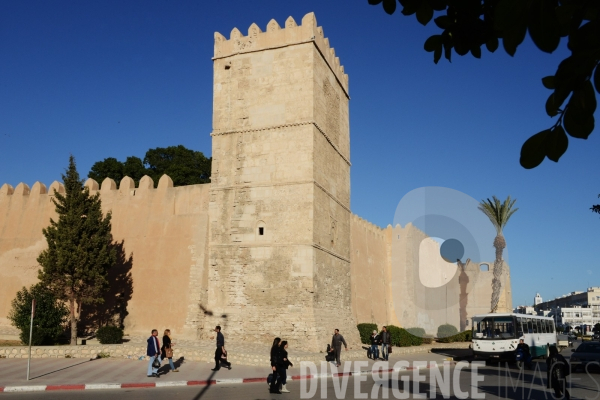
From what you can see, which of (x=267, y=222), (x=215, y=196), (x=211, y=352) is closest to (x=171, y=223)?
(x=215, y=196)

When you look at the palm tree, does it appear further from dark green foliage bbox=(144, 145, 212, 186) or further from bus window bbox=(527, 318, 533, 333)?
dark green foliage bbox=(144, 145, 212, 186)

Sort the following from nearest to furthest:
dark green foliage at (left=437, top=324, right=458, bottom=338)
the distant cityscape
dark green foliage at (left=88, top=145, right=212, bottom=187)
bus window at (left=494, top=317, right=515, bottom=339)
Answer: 1. bus window at (left=494, top=317, right=515, bottom=339)
2. dark green foliage at (left=88, top=145, right=212, bottom=187)
3. dark green foliage at (left=437, top=324, right=458, bottom=338)
4. the distant cityscape

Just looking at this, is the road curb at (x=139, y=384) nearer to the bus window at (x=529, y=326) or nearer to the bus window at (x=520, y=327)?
the bus window at (x=520, y=327)

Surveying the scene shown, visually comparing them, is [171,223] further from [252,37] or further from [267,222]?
[252,37]

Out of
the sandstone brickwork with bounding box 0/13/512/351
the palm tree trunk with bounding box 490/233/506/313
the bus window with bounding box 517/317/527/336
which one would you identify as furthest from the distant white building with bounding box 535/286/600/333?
the sandstone brickwork with bounding box 0/13/512/351

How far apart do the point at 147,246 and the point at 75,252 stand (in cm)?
358

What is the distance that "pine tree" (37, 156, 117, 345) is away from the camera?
18.0 m

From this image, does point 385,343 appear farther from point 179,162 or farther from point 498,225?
point 179,162

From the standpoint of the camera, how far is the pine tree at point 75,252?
709 inches

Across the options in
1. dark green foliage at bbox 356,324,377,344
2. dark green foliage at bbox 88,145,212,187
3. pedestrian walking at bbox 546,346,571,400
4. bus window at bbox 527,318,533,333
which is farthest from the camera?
dark green foliage at bbox 88,145,212,187

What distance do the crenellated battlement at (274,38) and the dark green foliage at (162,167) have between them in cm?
1400

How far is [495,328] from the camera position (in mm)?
20000

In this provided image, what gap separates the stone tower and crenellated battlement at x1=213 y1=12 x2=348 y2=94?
0.12ft

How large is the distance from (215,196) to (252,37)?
5904 mm
